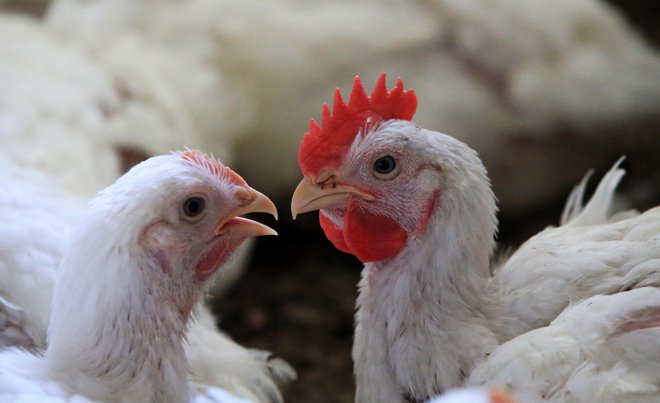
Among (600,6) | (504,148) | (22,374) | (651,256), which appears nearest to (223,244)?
(22,374)

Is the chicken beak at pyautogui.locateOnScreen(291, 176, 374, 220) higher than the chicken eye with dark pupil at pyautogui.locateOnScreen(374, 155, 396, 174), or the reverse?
the chicken eye with dark pupil at pyautogui.locateOnScreen(374, 155, 396, 174)

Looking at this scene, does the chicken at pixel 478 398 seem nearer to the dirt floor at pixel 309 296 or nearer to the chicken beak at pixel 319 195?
the chicken beak at pixel 319 195

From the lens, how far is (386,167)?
198 centimetres

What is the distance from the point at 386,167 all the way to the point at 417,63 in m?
1.65

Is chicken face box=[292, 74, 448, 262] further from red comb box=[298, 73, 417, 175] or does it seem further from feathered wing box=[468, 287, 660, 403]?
feathered wing box=[468, 287, 660, 403]

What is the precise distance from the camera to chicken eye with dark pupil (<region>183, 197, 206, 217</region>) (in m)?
1.87

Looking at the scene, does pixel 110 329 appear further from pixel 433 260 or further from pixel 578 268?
pixel 578 268

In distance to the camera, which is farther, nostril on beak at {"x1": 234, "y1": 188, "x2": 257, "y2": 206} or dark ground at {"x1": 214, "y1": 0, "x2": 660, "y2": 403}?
dark ground at {"x1": 214, "y1": 0, "x2": 660, "y2": 403}

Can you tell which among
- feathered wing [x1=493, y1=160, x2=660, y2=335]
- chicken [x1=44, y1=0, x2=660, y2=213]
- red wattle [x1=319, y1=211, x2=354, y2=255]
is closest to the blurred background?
chicken [x1=44, y1=0, x2=660, y2=213]

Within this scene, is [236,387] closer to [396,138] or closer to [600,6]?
[396,138]

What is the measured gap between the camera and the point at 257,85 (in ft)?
11.5

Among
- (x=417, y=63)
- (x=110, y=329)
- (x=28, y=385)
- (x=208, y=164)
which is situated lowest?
(x=28, y=385)

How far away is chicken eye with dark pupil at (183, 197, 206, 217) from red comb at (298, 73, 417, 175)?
231 mm

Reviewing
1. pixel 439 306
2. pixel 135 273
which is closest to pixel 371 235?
pixel 439 306
